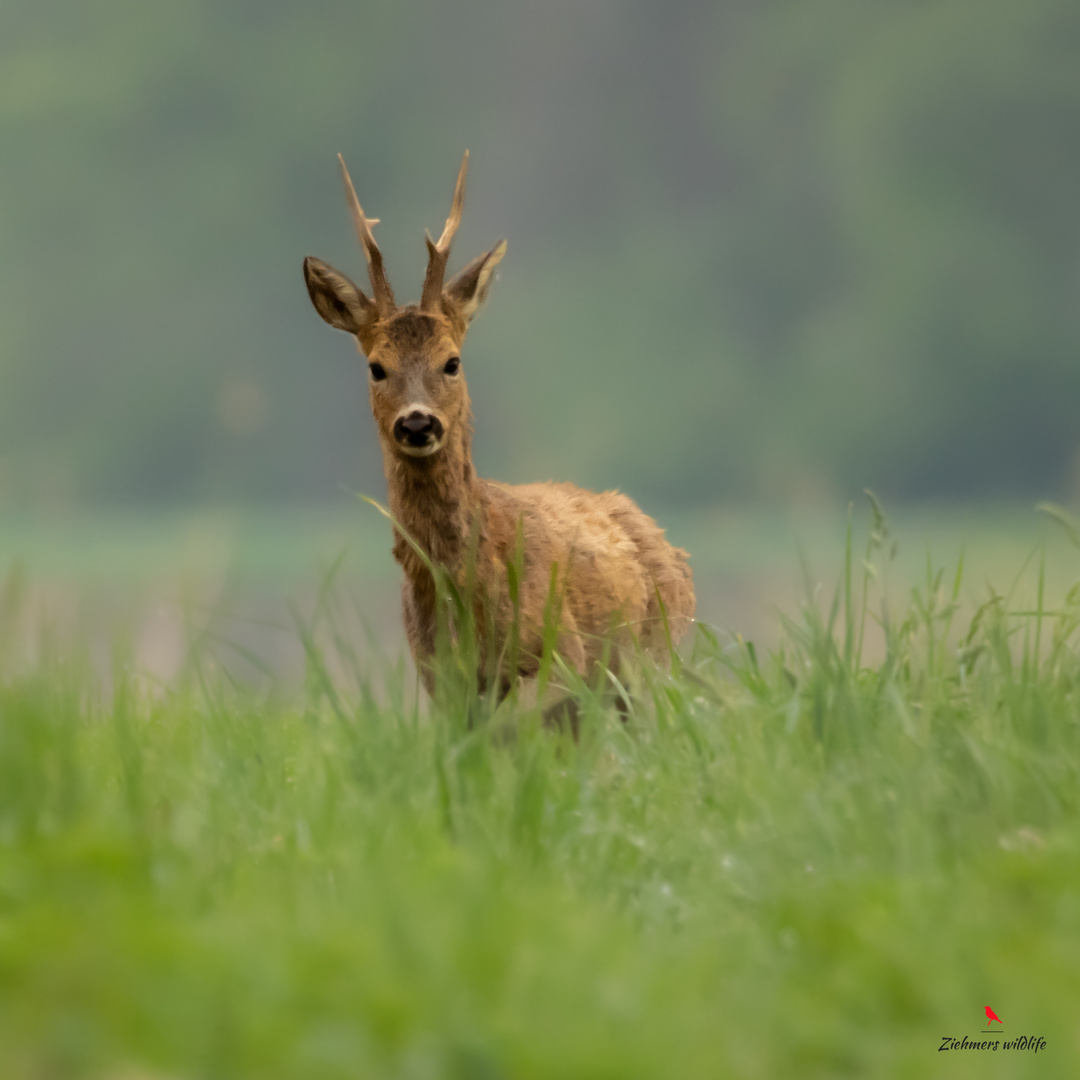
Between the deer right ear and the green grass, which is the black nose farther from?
the green grass

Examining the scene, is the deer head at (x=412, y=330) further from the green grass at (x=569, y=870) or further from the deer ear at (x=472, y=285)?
the green grass at (x=569, y=870)

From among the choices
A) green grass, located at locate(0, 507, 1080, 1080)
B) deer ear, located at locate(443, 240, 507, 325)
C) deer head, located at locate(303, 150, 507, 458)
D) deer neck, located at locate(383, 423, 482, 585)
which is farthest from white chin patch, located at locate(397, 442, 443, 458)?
green grass, located at locate(0, 507, 1080, 1080)

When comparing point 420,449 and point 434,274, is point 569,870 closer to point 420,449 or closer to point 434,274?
point 420,449

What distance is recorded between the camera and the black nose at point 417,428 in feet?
19.1

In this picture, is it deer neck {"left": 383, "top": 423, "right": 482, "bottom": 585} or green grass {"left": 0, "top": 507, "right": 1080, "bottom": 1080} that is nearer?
green grass {"left": 0, "top": 507, "right": 1080, "bottom": 1080}

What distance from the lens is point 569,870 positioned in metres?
3.60

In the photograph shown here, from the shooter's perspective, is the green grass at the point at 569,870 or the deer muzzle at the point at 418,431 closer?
the green grass at the point at 569,870

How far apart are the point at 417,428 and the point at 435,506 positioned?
0.43 metres

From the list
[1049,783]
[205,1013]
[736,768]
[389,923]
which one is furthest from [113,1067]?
[1049,783]

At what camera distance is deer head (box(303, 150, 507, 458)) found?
5.99 meters

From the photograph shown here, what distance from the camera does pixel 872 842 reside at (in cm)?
343

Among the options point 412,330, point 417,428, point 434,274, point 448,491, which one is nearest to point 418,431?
point 417,428

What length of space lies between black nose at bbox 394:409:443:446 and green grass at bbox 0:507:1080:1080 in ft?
4.57

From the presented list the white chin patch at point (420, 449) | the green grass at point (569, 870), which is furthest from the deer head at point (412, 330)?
the green grass at point (569, 870)
